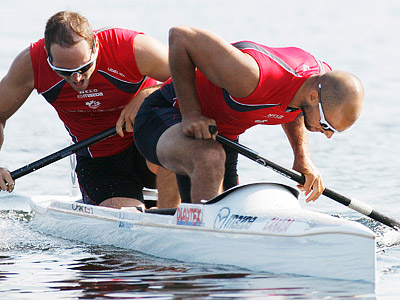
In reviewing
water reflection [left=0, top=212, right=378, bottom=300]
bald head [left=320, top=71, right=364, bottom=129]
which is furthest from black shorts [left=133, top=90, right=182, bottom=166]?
bald head [left=320, top=71, right=364, bottom=129]

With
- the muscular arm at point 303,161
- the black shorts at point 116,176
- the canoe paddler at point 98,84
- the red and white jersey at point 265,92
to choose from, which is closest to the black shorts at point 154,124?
the red and white jersey at point 265,92

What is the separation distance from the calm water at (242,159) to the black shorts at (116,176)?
582 millimetres

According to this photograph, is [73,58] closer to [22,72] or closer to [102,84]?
[102,84]

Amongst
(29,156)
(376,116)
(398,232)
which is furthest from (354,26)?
(398,232)

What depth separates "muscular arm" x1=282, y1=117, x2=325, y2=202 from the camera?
635 cm

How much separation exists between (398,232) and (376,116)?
8.94 meters

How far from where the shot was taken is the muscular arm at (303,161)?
6.35 m

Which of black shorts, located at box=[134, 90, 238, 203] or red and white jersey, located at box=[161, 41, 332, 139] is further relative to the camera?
black shorts, located at box=[134, 90, 238, 203]

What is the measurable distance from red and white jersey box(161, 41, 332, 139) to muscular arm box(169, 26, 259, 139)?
103mm

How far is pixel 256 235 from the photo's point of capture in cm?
514

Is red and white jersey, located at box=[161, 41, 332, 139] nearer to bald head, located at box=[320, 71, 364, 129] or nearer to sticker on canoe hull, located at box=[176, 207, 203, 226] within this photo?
bald head, located at box=[320, 71, 364, 129]

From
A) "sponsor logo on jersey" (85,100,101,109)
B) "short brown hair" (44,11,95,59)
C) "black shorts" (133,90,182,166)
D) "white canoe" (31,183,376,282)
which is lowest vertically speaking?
"white canoe" (31,183,376,282)

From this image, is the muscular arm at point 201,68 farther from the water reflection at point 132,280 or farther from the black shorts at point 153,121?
the water reflection at point 132,280

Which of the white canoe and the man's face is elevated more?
the man's face
